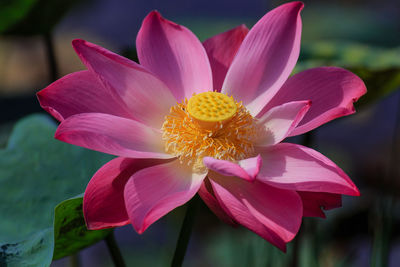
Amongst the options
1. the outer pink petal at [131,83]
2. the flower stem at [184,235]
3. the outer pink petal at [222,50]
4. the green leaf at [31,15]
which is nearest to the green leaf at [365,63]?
the outer pink petal at [222,50]

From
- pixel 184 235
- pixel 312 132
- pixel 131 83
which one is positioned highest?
pixel 131 83

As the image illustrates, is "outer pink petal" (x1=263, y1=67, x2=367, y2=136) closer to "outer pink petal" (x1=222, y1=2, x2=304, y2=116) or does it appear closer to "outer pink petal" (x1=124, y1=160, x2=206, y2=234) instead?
"outer pink petal" (x1=222, y1=2, x2=304, y2=116)

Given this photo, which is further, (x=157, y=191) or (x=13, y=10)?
(x=13, y=10)

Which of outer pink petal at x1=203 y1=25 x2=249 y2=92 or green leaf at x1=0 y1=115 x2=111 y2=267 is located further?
outer pink petal at x1=203 y1=25 x2=249 y2=92

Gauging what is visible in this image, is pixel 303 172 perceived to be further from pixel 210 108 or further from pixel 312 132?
pixel 312 132

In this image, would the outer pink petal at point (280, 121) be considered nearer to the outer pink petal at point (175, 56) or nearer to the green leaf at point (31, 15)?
the outer pink petal at point (175, 56)

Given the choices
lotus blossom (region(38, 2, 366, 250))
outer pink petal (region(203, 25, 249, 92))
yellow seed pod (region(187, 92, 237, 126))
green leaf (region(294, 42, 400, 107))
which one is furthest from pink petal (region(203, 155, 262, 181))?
green leaf (region(294, 42, 400, 107))

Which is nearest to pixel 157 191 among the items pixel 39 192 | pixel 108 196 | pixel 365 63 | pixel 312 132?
pixel 108 196

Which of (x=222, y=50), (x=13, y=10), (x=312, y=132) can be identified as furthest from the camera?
(x=13, y=10)
